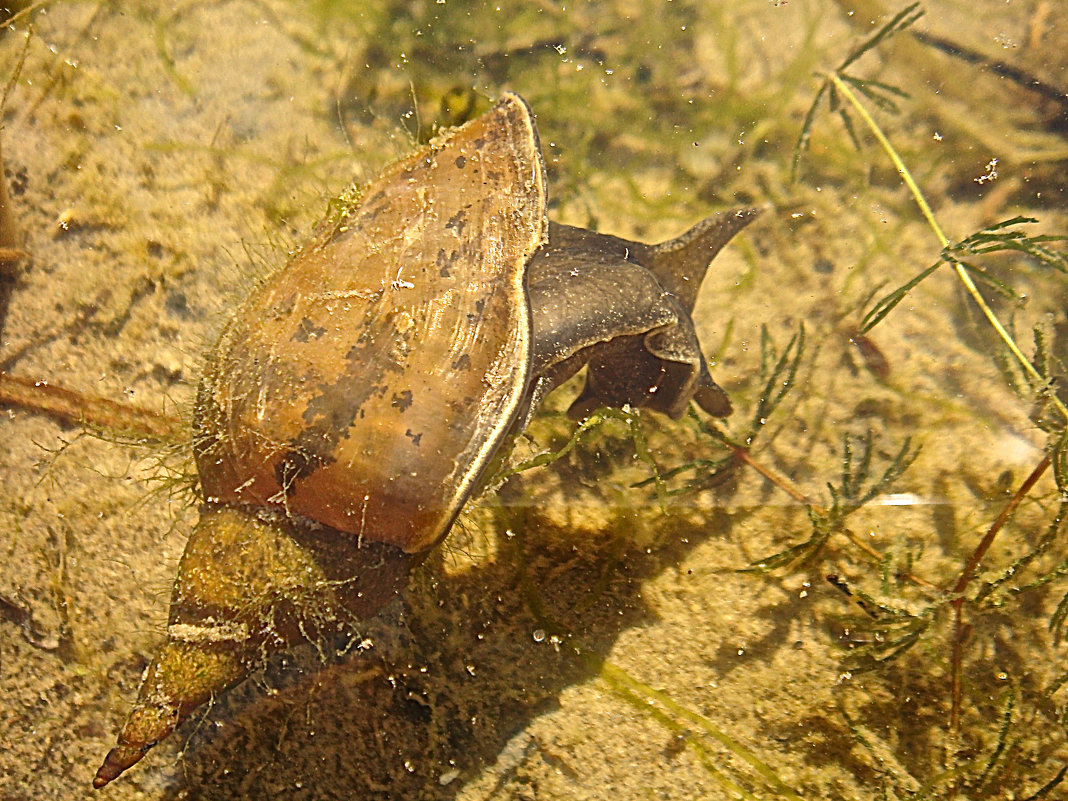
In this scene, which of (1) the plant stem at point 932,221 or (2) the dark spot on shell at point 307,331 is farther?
(1) the plant stem at point 932,221

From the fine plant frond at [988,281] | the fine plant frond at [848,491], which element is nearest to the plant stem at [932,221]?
the fine plant frond at [988,281]

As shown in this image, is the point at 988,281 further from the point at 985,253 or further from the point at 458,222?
the point at 458,222

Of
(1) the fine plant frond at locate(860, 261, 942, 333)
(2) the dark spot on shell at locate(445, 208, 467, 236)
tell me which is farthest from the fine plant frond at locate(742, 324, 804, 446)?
(2) the dark spot on shell at locate(445, 208, 467, 236)

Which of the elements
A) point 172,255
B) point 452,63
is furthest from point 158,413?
point 452,63

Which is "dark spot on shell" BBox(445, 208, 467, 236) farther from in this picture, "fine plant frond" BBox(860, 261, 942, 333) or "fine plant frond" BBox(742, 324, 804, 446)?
"fine plant frond" BBox(860, 261, 942, 333)

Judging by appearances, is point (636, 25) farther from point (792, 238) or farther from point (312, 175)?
point (312, 175)

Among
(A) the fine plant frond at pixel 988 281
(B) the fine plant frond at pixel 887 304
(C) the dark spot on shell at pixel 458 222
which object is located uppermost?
(A) the fine plant frond at pixel 988 281

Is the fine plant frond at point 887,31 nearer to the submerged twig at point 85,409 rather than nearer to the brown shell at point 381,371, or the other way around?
the brown shell at point 381,371
